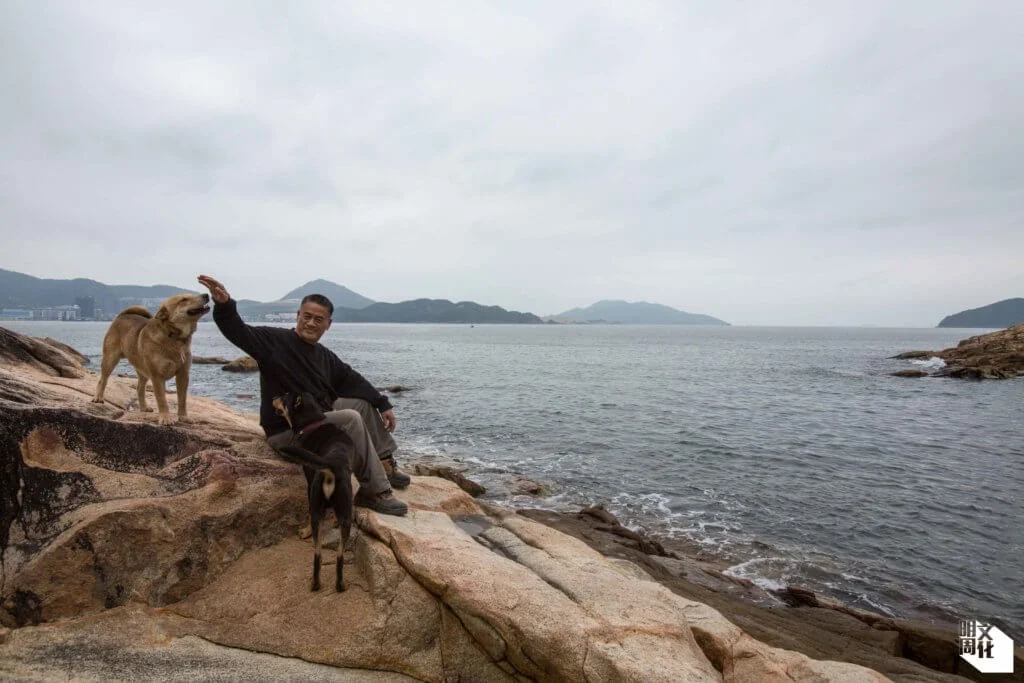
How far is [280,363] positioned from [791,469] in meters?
19.0

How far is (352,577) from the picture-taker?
519 centimetres

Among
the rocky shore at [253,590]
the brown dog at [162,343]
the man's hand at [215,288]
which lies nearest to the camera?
the rocky shore at [253,590]

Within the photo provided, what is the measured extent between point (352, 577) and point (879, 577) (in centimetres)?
1157

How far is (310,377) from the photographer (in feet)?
20.1

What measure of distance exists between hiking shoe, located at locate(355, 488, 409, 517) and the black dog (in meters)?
0.85

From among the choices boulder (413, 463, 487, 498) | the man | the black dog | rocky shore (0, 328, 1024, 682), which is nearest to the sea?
boulder (413, 463, 487, 498)

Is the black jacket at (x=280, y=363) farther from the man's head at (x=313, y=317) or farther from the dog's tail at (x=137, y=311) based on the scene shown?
the dog's tail at (x=137, y=311)

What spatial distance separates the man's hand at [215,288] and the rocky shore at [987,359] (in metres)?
62.0

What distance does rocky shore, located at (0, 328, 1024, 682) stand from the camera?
427 centimetres

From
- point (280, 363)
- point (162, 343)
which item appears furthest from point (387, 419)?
point (162, 343)

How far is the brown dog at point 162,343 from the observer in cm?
642

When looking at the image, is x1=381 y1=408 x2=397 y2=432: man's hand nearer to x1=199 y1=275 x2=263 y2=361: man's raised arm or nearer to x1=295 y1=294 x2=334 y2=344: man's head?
x1=295 y1=294 x2=334 y2=344: man's head

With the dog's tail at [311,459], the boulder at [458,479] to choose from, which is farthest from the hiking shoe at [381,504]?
the boulder at [458,479]

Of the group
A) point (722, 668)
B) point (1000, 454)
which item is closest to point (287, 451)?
point (722, 668)
